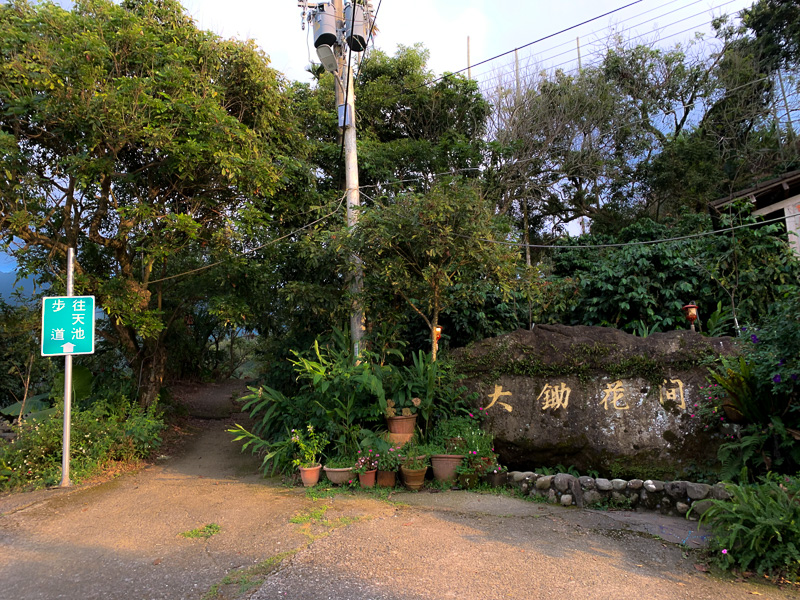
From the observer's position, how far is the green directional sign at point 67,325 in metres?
6.99

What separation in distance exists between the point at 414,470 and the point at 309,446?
150 centimetres

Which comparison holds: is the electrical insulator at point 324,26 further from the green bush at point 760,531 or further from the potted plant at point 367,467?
the green bush at point 760,531

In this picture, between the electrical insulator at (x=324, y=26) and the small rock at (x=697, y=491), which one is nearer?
the small rock at (x=697, y=491)

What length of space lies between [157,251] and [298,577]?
586cm

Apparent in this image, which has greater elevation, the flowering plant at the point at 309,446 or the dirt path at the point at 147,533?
the flowering plant at the point at 309,446

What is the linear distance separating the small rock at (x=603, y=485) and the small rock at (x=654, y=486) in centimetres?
35

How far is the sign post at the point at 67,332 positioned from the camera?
6973 millimetres

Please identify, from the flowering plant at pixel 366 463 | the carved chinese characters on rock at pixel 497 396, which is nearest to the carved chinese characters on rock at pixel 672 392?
the carved chinese characters on rock at pixel 497 396

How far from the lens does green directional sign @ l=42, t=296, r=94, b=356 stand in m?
6.99

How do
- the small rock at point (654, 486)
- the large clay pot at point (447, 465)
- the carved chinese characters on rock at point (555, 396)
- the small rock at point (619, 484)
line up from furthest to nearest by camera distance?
the carved chinese characters on rock at point (555, 396) < the large clay pot at point (447, 465) < the small rock at point (619, 484) < the small rock at point (654, 486)

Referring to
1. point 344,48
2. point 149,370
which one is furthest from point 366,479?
point 344,48

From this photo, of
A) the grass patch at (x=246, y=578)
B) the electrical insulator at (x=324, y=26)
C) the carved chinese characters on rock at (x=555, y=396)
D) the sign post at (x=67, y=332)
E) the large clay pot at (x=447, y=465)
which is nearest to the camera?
the grass patch at (x=246, y=578)

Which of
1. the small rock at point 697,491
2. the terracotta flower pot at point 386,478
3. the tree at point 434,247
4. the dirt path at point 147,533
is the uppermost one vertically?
the tree at point 434,247

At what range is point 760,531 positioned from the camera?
3633 millimetres
